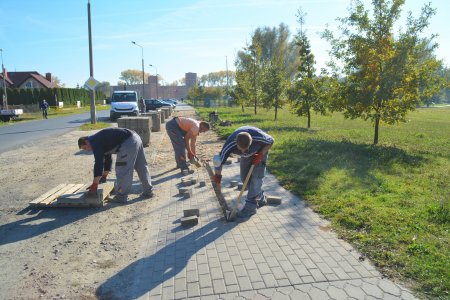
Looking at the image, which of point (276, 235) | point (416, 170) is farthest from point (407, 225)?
point (416, 170)

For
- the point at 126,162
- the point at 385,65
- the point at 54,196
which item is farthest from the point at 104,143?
the point at 385,65

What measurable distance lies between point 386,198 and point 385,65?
21.9 feet

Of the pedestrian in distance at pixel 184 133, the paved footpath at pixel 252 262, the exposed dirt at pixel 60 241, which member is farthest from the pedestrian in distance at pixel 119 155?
the pedestrian in distance at pixel 184 133

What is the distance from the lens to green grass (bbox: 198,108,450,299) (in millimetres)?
3814

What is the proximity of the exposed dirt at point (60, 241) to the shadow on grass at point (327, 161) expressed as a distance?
10.9ft

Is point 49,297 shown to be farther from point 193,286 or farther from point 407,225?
point 407,225

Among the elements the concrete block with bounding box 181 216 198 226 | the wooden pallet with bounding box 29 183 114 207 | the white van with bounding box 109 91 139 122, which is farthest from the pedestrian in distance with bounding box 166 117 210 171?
the white van with bounding box 109 91 139 122

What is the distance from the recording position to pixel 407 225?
4.77m

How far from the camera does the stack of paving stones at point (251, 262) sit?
343 centimetres

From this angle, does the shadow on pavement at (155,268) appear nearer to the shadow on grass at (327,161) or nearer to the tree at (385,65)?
the shadow on grass at (327,161)

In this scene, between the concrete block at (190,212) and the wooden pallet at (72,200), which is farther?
the wooden pallet at (72,200)

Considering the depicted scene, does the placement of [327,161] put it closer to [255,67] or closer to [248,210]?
[248,210]

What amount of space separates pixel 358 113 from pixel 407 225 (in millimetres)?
7979

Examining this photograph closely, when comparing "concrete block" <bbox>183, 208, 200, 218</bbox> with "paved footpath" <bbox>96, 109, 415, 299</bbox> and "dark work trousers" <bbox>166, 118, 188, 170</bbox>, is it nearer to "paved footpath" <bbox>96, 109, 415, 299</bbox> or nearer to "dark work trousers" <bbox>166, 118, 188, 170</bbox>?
"paved footpath" <bbox>96, 109, 415, 299</bbox>
